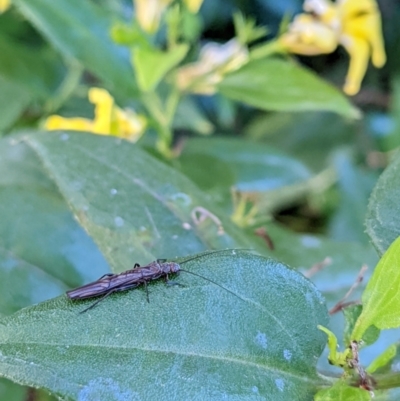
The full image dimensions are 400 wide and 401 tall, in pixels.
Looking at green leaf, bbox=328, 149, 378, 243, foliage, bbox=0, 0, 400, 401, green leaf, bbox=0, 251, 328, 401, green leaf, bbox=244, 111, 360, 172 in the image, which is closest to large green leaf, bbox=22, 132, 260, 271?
foliage, bbox=0, 0, 400, 401

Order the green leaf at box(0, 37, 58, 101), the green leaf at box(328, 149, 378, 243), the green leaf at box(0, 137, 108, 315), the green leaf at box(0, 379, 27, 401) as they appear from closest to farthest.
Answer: the green leaf at box(0, 137, 108, 315), the green leaf at box(0, 379, 27, 401), the green leaf at box(0, 37, 58, 101), the green leaf at box(328, 149, 378, 243)

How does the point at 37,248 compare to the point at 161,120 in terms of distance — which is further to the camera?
the point at 161,120

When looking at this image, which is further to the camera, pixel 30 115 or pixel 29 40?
pixel 29 40

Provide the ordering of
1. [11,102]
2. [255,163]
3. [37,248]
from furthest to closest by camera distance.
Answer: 1. [255,163]
2. [11,102]
3. [37,248]

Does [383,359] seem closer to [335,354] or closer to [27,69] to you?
[335,354]

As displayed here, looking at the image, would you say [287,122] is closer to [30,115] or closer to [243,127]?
[243,127]

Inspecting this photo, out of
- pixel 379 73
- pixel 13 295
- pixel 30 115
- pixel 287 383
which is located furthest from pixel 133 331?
pixel 379 73

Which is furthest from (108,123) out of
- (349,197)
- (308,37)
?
(349,197)

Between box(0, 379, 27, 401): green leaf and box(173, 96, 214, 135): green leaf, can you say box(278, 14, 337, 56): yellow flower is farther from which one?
box(0, 379, 27, 401): green leaf
